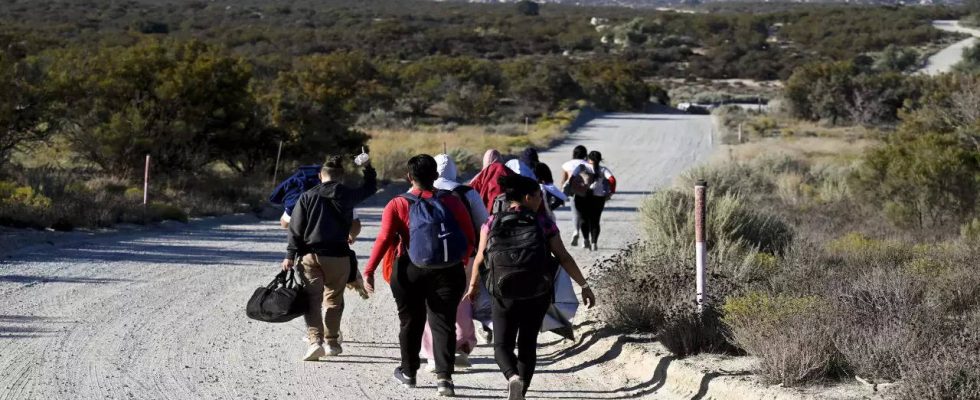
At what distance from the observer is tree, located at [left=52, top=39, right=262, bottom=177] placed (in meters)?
22.4

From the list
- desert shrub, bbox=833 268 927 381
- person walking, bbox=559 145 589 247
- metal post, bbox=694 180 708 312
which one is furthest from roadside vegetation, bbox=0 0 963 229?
desert shrub, bbox=833 268 927 381

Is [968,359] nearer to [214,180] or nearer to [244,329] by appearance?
[244,329]

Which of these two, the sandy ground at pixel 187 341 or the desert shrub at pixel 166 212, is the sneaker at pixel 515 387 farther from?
the desert shrub at pixel 166 212

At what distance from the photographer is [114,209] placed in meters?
17.5

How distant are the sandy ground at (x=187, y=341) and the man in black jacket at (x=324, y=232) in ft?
1.95

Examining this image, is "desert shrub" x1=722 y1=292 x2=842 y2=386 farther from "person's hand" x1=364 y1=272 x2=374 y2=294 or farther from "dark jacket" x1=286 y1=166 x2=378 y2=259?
"dark jacket" x1=286 y1=166 x2=378 y2=259

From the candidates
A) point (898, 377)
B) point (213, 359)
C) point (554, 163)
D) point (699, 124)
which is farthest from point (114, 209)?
point (699, 124)

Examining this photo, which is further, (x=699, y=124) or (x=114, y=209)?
(x=699, y=124)

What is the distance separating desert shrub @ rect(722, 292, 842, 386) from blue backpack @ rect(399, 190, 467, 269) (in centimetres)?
194

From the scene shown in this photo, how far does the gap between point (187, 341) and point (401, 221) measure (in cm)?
258

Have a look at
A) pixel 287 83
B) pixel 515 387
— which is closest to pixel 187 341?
pixel 515 387

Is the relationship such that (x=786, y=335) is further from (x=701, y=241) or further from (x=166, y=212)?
(x=166, y=212)

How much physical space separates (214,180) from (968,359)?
18.2 meters

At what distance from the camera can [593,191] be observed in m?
14.6
